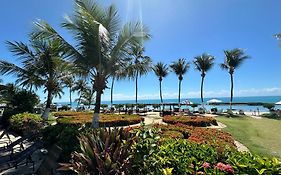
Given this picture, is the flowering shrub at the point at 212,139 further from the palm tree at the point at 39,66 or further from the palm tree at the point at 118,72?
the palm tree at the point at 39,66

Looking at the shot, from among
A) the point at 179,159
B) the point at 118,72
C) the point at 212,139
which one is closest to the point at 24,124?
the point at 118,72

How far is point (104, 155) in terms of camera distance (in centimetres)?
503

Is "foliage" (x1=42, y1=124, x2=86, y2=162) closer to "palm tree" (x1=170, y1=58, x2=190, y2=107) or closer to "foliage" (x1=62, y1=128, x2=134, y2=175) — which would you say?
"foliage" (x1=62, y1=128, x2=134, y2=175)

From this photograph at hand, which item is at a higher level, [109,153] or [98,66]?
[98,66]

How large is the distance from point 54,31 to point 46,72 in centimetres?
824

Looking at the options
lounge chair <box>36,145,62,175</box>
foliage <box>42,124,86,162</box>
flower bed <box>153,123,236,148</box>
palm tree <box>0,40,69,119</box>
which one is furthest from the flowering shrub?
palm tree <box>0,40,69,119</box>

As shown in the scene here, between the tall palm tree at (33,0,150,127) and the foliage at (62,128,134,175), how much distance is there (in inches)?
276

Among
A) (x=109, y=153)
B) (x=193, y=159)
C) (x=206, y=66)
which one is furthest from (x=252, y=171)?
(x=206, y=66)

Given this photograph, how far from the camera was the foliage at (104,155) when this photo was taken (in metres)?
4.78

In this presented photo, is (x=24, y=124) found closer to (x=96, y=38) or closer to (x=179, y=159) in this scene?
(x=96, y=38)

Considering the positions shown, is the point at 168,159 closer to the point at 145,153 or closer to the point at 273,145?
the point at 145,153

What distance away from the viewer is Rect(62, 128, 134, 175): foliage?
4.78 metres

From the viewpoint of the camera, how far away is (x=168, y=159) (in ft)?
15.2

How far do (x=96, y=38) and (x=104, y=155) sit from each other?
8.08 metres
